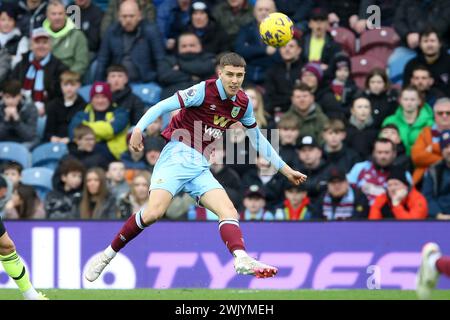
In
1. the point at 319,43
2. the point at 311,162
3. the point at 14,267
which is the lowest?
the point at 14,267

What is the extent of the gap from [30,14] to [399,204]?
6772 millimetres

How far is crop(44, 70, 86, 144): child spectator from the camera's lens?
1655cm

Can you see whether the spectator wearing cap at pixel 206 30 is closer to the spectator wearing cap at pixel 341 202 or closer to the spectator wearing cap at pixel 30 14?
the spectator wearing cap at pixel 30 14

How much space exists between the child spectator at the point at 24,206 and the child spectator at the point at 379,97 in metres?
4.67

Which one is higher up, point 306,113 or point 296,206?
point 306,113

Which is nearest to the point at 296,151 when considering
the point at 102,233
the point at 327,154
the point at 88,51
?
the point at 327,154

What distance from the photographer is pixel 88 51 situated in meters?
17.5

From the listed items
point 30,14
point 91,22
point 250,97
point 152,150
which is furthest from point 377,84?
point 30,14

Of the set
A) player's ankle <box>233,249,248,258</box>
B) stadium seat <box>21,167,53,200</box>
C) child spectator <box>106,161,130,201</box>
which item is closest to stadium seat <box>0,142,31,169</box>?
stadium seat <box>21,167,53,200</box>

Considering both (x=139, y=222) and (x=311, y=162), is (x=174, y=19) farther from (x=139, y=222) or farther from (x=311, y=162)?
(x=139, y=222)

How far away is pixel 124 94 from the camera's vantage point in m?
16.3

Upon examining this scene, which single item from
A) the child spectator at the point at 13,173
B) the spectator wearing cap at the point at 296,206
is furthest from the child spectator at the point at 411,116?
the child spectator at the point at 13,173

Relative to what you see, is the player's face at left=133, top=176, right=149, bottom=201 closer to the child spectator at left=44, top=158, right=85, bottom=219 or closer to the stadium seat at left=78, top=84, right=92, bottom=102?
the child spectator at left=44, top=158, right=85, bottom=219
